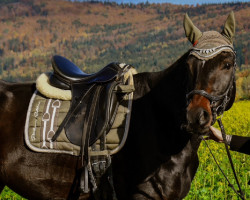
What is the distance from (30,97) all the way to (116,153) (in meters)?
1.28

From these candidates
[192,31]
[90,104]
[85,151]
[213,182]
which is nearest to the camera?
[192,31]

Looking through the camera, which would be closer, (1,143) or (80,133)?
(80,133)

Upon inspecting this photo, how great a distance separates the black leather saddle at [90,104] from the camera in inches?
127

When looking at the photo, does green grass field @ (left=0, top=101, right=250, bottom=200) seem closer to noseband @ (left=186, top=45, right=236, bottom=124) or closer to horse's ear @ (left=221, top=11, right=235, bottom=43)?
noseband @ (left=186, top=45, right=236, bottom=124)

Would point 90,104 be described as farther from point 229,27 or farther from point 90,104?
point 229,27

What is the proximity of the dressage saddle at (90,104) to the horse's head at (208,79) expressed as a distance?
0.89m

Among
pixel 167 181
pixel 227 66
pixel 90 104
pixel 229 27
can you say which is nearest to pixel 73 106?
pixel 90 104

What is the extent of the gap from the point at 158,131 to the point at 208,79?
0.81 meters

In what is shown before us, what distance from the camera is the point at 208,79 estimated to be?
2.66 metres

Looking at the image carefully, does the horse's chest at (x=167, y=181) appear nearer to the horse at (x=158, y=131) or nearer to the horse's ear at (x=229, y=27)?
the horse at (x=158, y=131)

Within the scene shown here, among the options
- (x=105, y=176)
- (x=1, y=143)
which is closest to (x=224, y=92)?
(x=105, y=176)

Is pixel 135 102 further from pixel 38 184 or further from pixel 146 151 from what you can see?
pixel 38 184

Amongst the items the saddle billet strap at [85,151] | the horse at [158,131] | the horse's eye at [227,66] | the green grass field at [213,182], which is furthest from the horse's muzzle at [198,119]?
the green grass field at [213,182]

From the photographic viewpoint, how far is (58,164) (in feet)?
11.0
